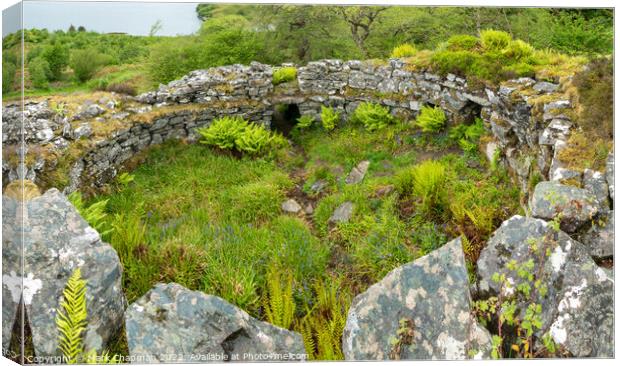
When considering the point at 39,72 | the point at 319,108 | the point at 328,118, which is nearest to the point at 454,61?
the point at 328,118

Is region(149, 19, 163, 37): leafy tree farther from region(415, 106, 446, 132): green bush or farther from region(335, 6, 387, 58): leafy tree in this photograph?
region(335, 6, 387, 58): leafy tree

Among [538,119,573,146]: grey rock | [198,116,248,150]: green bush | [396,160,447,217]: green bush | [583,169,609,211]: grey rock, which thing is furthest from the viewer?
[198,116,248,150]: green bush

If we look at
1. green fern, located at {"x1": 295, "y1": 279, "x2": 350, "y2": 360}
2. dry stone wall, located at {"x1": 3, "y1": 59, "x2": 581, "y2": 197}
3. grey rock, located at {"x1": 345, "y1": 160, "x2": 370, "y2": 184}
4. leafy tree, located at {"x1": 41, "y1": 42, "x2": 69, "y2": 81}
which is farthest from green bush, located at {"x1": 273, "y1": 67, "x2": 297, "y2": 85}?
green fern, located at {"x1": 295, "y1": 279, "x2": 350, "y2": 360}

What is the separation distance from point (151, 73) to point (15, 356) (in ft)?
23.0

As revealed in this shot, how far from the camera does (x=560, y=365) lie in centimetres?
439

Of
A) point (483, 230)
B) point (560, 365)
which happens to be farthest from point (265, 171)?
point (560, 365)

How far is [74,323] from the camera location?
176 inches

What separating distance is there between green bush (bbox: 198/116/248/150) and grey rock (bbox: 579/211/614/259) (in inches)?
248

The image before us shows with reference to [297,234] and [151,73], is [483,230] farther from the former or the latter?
[151,73]

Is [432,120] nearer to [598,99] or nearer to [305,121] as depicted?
[305,121]

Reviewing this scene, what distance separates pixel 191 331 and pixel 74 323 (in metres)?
0.97

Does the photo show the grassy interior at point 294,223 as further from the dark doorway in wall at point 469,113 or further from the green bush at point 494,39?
the green bush at point 494,39

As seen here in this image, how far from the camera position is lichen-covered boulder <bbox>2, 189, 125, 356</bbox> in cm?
453

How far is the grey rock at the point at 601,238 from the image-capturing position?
16.5 feet
